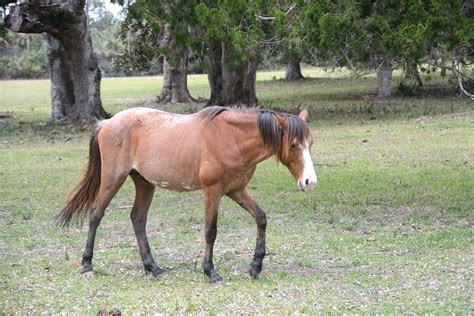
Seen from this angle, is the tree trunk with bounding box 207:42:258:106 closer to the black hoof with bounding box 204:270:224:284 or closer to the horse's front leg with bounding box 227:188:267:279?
the horse's front leg with bounding box 227:188:267:279

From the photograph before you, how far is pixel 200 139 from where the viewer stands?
7812 millimetres

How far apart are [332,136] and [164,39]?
1240cm

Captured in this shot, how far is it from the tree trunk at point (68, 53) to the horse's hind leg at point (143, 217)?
12401mm

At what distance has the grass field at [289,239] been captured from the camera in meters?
6.93

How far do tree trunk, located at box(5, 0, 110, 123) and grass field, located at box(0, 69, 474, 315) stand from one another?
137 inches

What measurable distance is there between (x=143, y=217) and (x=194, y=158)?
102 centimetres

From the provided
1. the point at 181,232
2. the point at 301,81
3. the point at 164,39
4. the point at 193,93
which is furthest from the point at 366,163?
the point at 301,81

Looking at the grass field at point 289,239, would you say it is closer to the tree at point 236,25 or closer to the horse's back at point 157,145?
the horse's back at point 157,145

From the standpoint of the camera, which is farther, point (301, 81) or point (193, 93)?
point (301, 81)

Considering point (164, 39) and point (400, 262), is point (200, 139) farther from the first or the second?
point (164, 39)

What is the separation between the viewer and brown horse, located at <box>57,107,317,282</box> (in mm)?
7453

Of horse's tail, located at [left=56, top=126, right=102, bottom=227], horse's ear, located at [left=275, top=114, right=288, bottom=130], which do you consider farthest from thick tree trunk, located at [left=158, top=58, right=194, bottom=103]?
horse's ear, located at [left=275, top=114, right=288, bottom=130]

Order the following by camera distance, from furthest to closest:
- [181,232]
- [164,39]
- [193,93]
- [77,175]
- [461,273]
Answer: [193,93] < [164,39] < [77,175] < [181,232] < [461,273]

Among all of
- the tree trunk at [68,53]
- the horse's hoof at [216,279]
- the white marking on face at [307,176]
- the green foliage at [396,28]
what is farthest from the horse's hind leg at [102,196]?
the tree trunk at [68,53]
